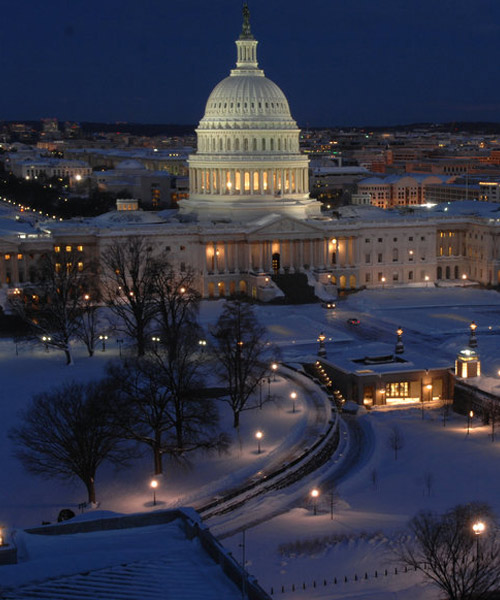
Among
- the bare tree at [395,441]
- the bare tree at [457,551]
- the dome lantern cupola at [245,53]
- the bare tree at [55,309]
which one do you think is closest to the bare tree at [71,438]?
the bare tree at [457,551]

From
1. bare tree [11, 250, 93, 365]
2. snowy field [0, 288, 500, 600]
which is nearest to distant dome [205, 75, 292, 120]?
bare tree [11, 250, 93, 365]

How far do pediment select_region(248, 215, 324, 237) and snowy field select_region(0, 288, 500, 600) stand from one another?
2970cm

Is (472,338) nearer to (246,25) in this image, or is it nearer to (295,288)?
(295,288)

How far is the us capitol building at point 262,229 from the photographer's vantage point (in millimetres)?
93562

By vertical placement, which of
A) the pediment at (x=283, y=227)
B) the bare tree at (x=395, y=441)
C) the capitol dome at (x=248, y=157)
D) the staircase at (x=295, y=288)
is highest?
the capitol dome at (x=248, y=157)

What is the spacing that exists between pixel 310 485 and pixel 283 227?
180 feet

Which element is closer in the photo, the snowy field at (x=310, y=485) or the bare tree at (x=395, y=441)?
the snowy field at (x=310, y=485)

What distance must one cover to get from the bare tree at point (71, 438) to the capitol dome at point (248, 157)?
61.5 meters

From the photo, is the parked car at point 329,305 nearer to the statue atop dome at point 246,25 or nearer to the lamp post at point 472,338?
the lamp post at point 472,338

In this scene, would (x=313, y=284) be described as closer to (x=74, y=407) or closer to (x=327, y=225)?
(x=327, y=225)

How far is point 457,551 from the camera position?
32344mm

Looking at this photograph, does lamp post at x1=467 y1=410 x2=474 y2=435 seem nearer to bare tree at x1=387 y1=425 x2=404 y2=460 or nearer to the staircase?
bare tree at x1=387 y1=425 x2=404 y2=460

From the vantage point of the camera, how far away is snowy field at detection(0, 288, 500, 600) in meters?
34.7

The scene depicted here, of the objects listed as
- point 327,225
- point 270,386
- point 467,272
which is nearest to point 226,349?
point 270,386
